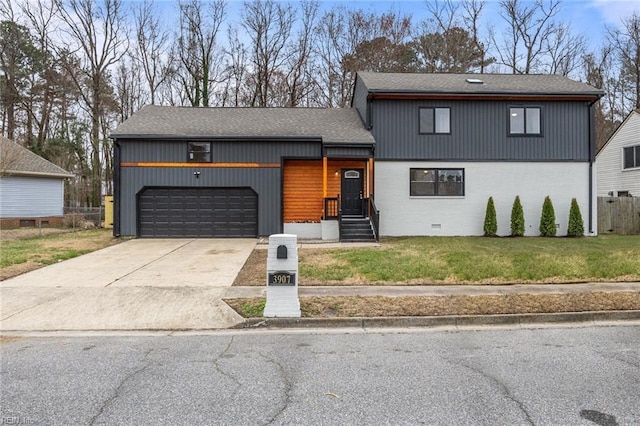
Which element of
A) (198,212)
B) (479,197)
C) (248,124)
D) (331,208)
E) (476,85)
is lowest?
(198,212)

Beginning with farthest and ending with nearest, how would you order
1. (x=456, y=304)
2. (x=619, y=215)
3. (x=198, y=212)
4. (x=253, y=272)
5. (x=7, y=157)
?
(x=619, y=215) → (x=7, y=157) → (x=198, y=212) → (x=253, y=272) → (x=456, y=304)

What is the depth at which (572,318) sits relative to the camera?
6.12 metres

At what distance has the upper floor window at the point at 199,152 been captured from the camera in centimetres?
1662

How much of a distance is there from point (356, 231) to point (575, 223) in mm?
8727

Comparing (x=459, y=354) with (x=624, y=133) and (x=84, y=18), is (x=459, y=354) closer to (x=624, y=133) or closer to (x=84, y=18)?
(x=624, y=133)

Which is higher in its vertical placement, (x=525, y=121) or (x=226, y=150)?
(x=525, y=121)

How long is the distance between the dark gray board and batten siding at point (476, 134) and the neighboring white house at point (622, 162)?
6.95m

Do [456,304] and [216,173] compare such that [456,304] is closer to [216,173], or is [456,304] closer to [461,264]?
[461,264]

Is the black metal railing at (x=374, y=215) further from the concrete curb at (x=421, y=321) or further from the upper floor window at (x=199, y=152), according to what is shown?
the concrete curb at (x=421, y=321)

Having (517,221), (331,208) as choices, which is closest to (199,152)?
(331,208)

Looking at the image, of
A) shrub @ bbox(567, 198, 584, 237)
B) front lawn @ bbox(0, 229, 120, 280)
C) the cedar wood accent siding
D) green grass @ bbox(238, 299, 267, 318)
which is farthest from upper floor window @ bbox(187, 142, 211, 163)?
shrub @ bbox(567, 198, 584, 237)

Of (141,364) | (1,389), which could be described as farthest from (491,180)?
(1,389)

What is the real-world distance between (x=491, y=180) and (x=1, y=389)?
16.6m

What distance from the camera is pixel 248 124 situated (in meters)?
18.0
